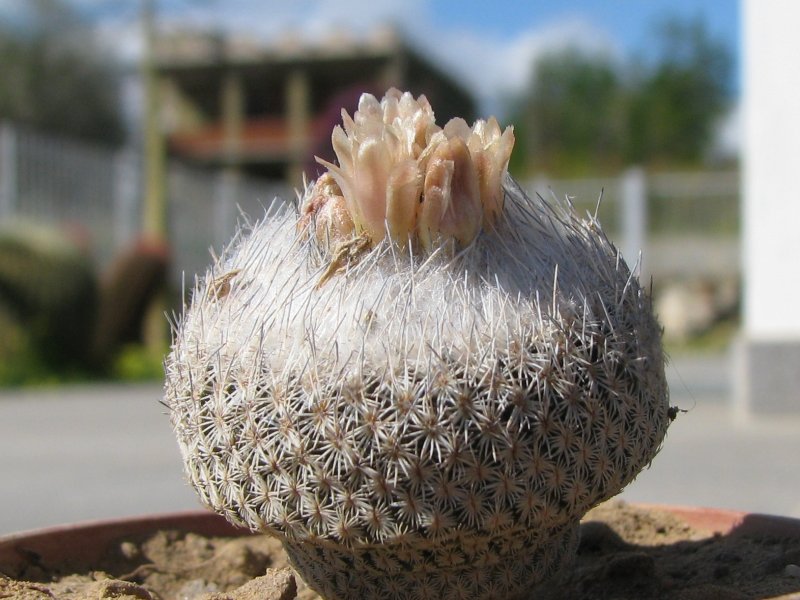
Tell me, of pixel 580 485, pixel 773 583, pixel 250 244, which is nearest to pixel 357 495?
pixel 580 485

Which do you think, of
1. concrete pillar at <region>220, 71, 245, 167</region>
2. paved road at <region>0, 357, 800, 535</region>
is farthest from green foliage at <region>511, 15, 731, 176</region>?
Answer: paved road at <region>0, 357, 800, 535</region>

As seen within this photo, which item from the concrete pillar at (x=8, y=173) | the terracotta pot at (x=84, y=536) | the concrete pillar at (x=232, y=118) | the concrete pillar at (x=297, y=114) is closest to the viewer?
the terracotta pot at (x=84, y=536)

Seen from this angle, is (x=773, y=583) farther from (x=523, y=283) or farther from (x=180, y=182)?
(x=180, y=182)

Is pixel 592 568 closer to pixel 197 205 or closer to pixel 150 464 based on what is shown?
pixel 150 464

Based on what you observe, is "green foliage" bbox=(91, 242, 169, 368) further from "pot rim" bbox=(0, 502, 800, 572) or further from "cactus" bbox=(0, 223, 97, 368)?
"pot rim" bbox=(0, 502, 800, 572)

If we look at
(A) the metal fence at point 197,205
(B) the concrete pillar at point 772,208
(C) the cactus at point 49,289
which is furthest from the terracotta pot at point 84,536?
(A) the metal fence at point 197,205

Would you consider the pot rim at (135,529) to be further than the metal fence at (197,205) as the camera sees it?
No

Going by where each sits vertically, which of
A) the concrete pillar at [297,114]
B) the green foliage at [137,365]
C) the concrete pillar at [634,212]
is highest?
the concrete pillar at [297,114]

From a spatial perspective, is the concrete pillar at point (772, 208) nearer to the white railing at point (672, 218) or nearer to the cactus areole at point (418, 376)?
the cactus areole at point (418, 376)
